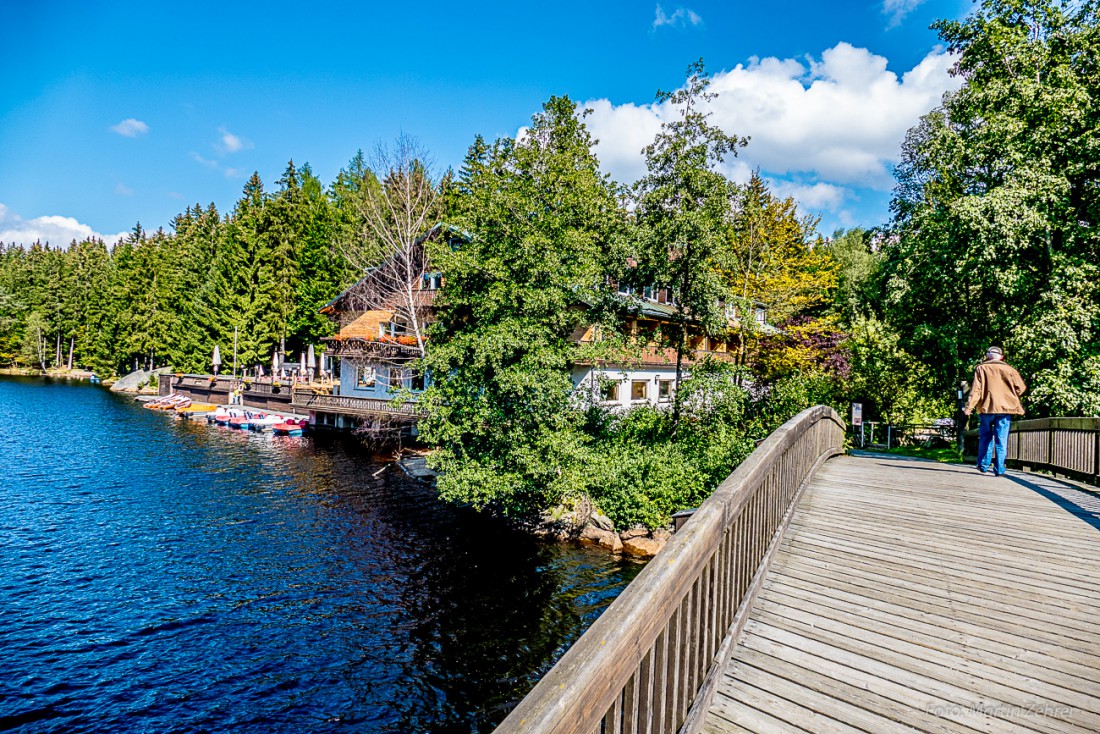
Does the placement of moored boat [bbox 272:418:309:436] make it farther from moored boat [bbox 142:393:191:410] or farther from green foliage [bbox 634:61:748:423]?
green foliage [bbox 634:61:748:423]

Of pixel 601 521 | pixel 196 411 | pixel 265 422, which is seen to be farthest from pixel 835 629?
pixel 196 411

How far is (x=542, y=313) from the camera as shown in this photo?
16.9 m

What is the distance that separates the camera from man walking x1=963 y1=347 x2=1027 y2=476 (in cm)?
841

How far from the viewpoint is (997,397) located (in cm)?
845

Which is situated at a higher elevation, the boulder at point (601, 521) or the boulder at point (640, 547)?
the boulder at point (601, 521)

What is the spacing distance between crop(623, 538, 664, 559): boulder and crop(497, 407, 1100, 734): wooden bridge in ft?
32.3

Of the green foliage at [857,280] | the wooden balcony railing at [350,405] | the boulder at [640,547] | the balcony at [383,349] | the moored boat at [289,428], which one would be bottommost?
the boulder at [640,547]

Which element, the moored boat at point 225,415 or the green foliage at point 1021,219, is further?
the moored boat at point 225,415

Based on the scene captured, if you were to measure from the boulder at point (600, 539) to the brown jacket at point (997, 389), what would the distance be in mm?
9766

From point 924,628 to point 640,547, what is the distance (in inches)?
489

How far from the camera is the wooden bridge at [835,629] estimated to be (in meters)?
2.08

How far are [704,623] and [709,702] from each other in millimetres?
415

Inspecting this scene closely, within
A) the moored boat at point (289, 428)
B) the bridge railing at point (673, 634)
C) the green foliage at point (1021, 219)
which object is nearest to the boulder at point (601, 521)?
the green foliage at point (1021, 219)

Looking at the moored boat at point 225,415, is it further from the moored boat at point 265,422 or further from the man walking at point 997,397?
the man walking at point 997,397
